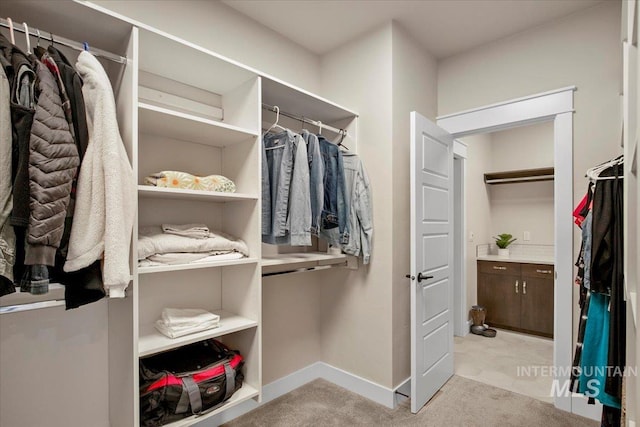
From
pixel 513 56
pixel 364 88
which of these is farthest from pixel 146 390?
pixel 513 56

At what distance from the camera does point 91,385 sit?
5.44 ft

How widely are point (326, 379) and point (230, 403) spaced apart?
123 cm

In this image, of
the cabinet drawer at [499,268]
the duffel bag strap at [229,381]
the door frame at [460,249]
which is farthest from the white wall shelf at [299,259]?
the cabinet drawer at [499,268]

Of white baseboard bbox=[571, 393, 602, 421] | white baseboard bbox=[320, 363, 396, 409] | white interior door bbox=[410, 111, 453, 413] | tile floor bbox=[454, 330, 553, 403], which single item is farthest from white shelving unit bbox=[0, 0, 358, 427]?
white baseboard bbox=[571, 393, 602, 421]

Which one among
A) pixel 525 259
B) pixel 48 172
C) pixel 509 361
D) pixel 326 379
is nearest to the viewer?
pixel 48 172

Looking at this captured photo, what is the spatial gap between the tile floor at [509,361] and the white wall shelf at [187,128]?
8.61ft

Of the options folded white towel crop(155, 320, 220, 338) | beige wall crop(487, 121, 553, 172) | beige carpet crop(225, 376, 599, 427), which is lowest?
beige carpet crop(225, 376, 599, 427)

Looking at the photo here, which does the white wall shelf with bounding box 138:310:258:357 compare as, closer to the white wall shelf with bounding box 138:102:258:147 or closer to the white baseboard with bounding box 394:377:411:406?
the white wall shelf with bounding box 138:102:258:147

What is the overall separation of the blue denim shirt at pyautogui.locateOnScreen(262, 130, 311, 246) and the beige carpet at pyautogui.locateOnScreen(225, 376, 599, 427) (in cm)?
117

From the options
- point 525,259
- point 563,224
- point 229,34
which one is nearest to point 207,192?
point 229,34

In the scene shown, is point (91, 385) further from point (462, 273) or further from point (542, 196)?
point (542, 196)

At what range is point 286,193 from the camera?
78.7 inches

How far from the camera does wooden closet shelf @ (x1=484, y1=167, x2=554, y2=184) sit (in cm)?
412

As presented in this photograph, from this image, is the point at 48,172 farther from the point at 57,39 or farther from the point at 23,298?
the point at 23,298
